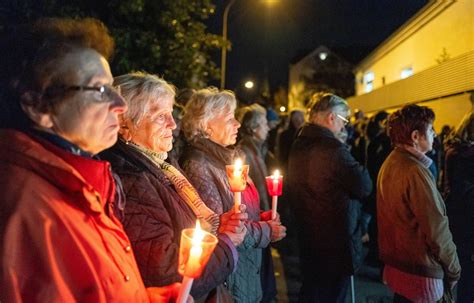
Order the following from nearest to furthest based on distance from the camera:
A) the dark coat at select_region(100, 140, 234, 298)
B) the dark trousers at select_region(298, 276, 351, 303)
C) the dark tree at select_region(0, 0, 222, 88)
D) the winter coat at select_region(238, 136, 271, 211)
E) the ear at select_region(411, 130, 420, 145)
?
the dark coat at select_region(100, 140, 234, 298)
the ear at select_region(411, 130, 420, 145)
the dark trousers at select_region(298, 276, 351, 303)
the winter coat at select_region(238, 136, 271, 211)
the dark tree at select_region(0, 0, 222, 88)

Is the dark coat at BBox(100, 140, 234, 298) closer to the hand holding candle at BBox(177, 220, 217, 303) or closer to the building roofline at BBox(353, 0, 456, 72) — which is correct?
the hand holding candle at BBox(177, 220, 217, 303)

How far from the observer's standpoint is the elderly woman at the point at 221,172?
2.91 meters

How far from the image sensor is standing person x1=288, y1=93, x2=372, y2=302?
13.6ft

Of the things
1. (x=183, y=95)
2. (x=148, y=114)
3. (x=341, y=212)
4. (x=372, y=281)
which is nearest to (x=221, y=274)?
(x=148, y=114)

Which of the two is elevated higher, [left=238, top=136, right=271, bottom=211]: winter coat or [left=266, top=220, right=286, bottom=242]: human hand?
[left=238, top=136, right=271, bottom=211]: winter coat

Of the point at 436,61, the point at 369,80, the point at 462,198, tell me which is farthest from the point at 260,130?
the point at 369,80

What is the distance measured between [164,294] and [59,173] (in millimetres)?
731

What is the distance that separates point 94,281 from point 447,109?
772 centimetres

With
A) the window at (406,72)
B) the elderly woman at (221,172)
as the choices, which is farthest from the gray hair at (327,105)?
the window at (406,72)

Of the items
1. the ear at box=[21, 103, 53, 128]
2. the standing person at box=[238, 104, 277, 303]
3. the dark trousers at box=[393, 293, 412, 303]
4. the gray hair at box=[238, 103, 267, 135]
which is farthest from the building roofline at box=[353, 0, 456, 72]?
the ear at box=[21, 103, 53, 128]

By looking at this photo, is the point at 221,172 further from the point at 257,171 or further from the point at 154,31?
the point at 154,31

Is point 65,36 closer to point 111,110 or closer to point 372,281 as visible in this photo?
point 111,110

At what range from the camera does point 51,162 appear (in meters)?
1.40

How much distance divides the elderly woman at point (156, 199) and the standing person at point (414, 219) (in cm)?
157
